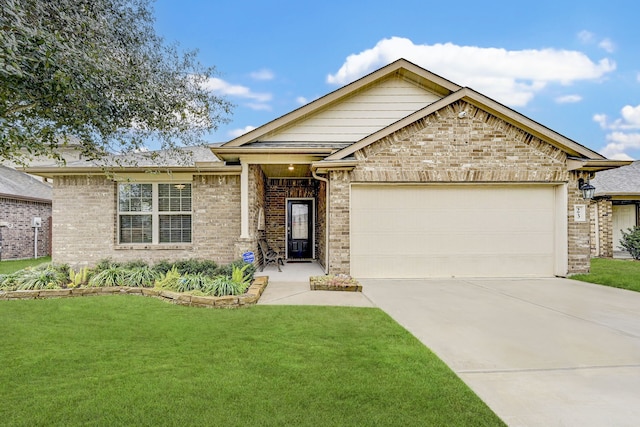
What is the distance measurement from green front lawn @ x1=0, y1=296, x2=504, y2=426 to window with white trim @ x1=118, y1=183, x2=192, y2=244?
15.9 ft

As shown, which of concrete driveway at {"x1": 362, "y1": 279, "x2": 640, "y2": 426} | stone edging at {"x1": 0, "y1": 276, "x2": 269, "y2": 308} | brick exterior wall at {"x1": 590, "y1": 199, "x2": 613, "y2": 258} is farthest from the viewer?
brick exterior wall at {"x1": 590, "y1": 199, "x2": 613, "y2": 258}

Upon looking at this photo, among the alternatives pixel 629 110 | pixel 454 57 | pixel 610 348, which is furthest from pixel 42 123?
pixel 629 110

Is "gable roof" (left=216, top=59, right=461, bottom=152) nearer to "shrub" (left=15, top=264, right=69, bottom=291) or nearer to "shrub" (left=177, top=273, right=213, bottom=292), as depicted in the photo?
"shrub" (left=177, top=273, right=213, bottom=292)

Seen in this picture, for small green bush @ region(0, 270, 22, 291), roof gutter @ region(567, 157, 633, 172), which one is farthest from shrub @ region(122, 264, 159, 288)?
roof gutter @ region(567, 157, 633, 172)

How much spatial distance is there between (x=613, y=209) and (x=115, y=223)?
20.2m

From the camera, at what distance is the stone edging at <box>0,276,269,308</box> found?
568 cm

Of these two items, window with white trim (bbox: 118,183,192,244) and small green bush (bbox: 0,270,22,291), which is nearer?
small green bush (bbox: 0,270,22,291)

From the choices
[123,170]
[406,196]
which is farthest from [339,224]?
[123,170]

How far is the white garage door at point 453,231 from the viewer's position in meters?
8.51

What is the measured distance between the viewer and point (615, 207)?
14781 mm

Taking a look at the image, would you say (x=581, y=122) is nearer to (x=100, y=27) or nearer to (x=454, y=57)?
(x=454, y=57)

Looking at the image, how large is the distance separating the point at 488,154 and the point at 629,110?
25.9 metres

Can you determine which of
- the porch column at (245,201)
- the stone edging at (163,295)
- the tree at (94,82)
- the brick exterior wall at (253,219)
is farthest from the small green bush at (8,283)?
the porch column at (245,201)

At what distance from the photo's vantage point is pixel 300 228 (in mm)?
12641
